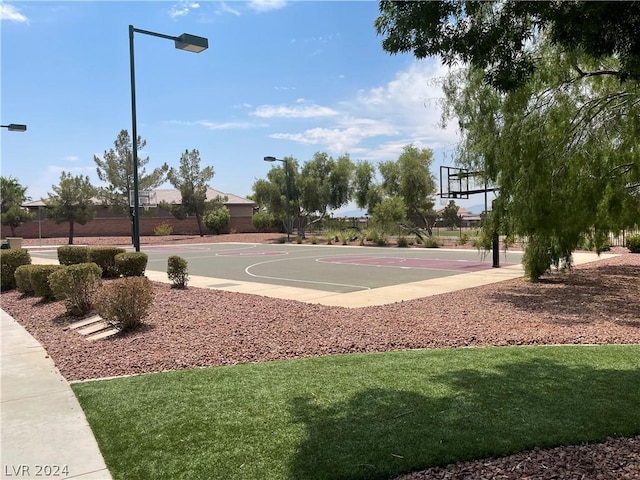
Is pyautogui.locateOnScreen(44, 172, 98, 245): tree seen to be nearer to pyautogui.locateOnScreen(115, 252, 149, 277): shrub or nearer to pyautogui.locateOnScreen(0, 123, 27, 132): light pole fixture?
pyautogui.locateOnScreen(0, 123, 27, 132): light pole fixture

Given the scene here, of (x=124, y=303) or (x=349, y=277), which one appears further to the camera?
(x=349, y=277)

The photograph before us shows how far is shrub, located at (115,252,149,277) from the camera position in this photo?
1369 centimetres

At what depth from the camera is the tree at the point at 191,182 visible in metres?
51.3

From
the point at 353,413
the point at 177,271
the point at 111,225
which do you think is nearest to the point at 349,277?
the point at 177,271

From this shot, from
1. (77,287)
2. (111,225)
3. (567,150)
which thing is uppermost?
(567,150)

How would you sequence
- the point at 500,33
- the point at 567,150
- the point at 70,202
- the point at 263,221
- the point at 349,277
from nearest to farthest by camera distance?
1. the point at 500,33
2. the point at 567,150
3. the point at 349,277
4. the point at 70,202
5. the point at 263,221

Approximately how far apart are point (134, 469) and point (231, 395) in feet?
5.15

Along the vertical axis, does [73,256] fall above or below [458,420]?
above

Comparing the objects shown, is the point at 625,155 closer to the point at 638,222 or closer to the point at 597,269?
the point at 638,222

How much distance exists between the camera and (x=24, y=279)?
1305cm

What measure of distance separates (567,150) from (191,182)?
147ft

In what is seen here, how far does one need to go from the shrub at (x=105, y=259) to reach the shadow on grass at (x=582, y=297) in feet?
34.4

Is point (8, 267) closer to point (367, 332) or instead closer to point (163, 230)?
point (367, 332)

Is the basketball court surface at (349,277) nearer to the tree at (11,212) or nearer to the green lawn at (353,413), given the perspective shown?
the green lawn at (353,413)
